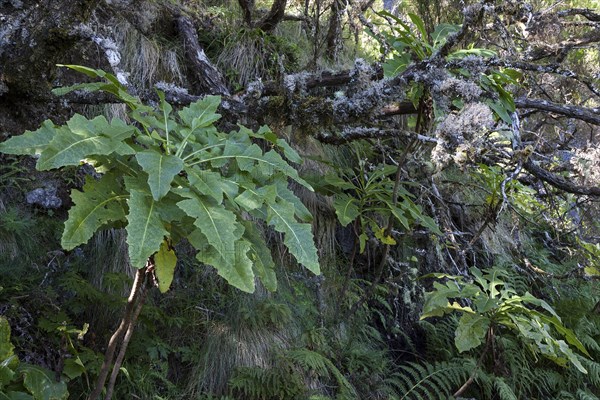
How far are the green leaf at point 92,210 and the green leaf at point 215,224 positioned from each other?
0.30 m

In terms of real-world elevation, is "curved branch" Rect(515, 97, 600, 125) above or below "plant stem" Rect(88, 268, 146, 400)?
above

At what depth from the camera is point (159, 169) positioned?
77.9 inches

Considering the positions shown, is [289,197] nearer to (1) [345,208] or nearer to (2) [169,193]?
(2) [169,193]

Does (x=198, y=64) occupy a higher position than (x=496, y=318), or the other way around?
(x=198, y=64)

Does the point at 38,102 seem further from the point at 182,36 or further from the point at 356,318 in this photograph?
the point at 356,318

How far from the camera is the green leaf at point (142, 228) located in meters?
1.82

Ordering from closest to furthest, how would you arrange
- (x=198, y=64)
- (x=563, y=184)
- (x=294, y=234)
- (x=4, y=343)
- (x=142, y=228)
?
1. (x=142, y=228)
2. (x=294, y=234)
3. (x=4, y=343)
4. (x=563, y=184)
5. (x=198, y=64)

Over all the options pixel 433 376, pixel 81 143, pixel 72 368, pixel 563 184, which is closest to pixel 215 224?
pixel 81 143

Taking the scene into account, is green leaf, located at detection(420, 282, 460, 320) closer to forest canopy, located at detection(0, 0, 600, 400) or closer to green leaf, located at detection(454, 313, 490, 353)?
forest canopy, located at detection(0, 0, 600, 400)

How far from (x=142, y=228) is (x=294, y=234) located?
583 mm

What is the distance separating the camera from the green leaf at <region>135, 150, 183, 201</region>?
1910 mm

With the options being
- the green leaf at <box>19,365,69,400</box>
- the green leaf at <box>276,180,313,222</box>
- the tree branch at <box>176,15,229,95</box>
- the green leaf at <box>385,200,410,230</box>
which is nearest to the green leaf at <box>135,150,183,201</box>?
the green leaf at <box>276,180,313,222</box>

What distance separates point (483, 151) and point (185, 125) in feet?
4.82

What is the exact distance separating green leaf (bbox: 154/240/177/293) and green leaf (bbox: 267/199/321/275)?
0.40 metres
